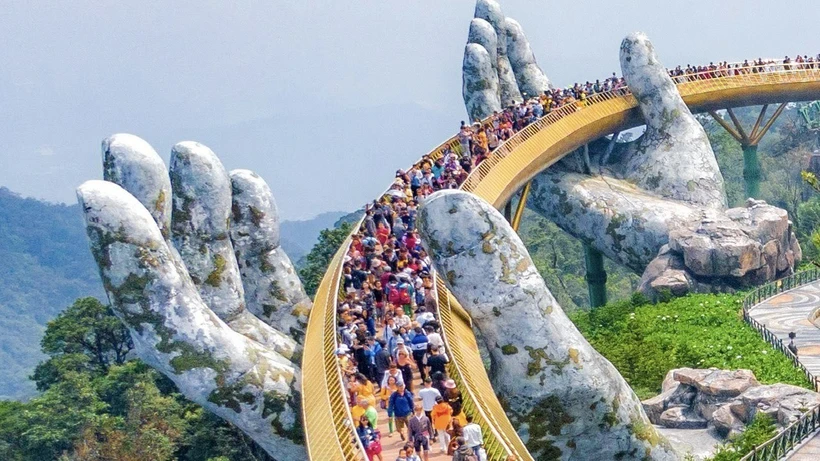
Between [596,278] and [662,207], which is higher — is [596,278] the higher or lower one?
the lower one

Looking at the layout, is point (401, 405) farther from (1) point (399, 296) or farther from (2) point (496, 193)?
(2) point (496, 193)

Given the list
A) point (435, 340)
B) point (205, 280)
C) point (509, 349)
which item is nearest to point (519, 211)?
point (205, 280)

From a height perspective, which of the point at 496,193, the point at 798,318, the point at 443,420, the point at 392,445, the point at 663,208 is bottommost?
the point at 392,445

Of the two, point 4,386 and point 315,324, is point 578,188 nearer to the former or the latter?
point 315,324

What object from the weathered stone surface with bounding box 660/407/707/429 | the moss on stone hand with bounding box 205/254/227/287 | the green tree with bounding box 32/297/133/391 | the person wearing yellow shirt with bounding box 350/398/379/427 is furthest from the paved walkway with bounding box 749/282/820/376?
the green tree with bounding box 32/297/133/391

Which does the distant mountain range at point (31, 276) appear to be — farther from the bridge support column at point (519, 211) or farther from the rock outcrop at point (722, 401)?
the rock outcrop at point (722, 401)

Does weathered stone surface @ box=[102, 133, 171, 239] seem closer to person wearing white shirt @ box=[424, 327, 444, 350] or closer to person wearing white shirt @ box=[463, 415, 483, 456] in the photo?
person wearing white shirt @ box=[424, 327, 444, 350]

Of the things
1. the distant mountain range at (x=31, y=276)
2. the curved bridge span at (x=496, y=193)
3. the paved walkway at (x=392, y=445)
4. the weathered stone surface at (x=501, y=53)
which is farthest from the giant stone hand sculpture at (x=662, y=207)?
the distant mountain range at (x=31, y=276)
